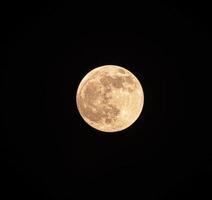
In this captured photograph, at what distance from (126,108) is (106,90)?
25.7 inches

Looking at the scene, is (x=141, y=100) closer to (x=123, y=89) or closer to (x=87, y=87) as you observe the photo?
(x=123, y=89)

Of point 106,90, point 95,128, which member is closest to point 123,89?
point 106,90

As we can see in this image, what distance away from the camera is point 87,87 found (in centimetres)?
798

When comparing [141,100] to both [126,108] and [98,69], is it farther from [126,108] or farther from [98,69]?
[98,69]

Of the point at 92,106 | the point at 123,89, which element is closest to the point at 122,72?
the point at 123,89

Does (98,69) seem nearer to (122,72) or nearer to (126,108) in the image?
(122,72)

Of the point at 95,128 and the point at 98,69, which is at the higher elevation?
the point at 98,69

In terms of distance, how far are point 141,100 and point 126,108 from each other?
499mm

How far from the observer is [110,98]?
7824mm

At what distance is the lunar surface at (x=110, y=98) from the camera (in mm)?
Answer: 7863

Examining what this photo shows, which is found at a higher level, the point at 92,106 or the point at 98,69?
the point at 98,69

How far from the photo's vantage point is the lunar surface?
786 centimetres

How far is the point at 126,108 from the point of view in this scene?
797 cm

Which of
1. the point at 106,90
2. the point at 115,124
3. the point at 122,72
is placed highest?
the point at 122,72
